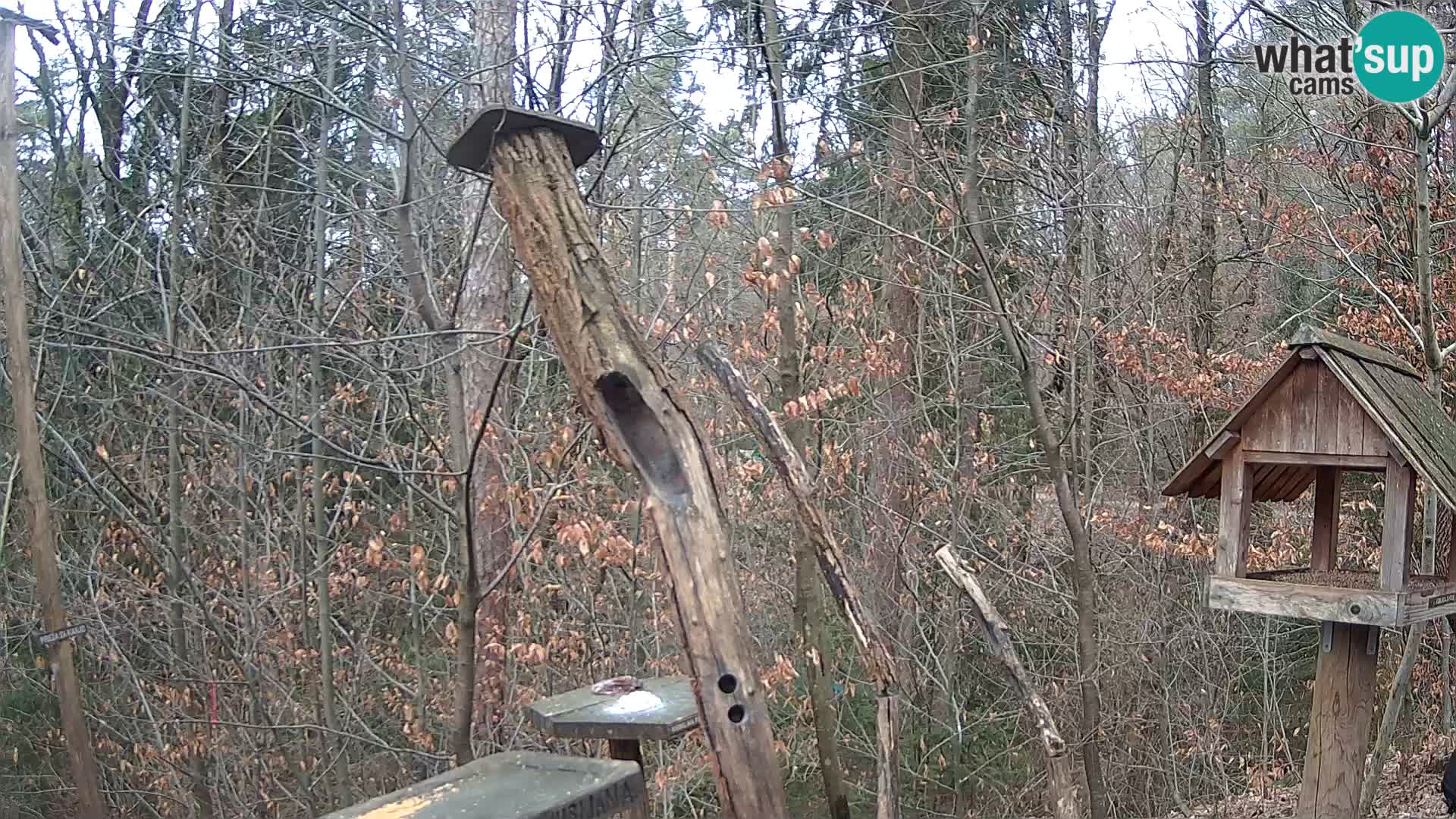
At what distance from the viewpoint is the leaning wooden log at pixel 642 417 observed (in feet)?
9.96

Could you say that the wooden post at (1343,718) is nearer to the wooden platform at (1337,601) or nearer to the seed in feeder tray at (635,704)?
the wooden platform at (1337,601)

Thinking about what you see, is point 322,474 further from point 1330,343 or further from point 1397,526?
point 1397,526

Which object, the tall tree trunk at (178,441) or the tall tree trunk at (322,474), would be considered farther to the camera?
the tall tree trunk at (178,441)

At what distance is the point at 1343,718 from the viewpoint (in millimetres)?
4020

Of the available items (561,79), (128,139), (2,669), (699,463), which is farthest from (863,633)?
(2,669)

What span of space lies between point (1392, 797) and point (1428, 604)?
15.3 ft

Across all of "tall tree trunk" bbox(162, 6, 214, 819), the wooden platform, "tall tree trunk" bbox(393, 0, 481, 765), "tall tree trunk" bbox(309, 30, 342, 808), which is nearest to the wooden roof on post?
the wooden platform

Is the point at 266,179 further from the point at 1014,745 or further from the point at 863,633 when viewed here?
the point at 1014,745

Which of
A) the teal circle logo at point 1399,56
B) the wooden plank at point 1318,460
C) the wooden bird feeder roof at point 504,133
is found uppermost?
the teal circle logo at point 1399,56

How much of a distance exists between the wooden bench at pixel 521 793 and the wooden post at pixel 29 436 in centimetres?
432

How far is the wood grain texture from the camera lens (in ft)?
9.96

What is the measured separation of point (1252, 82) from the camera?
8.93 m

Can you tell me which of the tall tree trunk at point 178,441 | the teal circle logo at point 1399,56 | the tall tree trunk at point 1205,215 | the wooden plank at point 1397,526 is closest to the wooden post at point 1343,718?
the wooden plank at point 1397,526

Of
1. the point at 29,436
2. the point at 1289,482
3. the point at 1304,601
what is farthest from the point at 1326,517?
the point at 29,436
